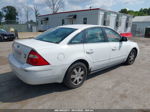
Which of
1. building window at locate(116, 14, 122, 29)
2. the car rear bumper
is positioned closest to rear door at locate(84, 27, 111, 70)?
the car rear bumper

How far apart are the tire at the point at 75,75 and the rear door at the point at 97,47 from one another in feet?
1.18

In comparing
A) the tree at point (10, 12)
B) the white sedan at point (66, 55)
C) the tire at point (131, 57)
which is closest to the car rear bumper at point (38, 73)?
the white sedan at point (66, 55)

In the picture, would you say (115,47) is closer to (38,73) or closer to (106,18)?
(38,73)

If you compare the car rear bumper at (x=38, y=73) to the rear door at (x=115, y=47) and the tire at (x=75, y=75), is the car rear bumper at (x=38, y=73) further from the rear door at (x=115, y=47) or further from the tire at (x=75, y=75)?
the rear door at (x=115, y=47)

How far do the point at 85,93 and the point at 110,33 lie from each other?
84.7 inches

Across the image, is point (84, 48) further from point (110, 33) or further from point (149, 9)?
point (149, 9)

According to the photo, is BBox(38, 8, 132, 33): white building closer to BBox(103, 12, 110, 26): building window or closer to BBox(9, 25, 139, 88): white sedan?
BBox(103, 12, 110, 26): building window

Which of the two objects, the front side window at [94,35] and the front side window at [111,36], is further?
the front side window at [111,36]

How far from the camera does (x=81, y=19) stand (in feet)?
67.5

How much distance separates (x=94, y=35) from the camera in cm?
345

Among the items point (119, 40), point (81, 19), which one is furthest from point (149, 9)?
point (119, 40)

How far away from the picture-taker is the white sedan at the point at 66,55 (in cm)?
248

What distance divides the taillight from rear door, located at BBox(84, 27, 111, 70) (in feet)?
3.79

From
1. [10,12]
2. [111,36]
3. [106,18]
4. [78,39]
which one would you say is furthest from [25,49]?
[10,12]
